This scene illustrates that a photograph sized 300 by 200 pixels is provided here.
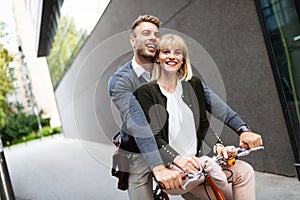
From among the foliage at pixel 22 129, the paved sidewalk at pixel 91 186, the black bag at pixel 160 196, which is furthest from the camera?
the foliage at pixel 22 129

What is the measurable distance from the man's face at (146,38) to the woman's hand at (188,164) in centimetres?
37

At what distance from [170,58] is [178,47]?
0.05 meters

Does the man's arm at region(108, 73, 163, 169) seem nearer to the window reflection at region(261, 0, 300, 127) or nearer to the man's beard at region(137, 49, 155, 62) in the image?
the man's beard at region(137, 49, 155, 62)

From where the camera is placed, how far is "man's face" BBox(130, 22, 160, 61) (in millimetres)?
1268

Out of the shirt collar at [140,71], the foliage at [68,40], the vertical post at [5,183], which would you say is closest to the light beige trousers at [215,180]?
the shirt collar at [140,71]

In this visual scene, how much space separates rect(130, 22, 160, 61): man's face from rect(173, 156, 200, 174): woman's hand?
0.37 m

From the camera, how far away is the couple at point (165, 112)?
122 cm

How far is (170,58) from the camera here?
4.09 ft

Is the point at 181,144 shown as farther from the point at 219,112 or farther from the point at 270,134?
the point at 270,134

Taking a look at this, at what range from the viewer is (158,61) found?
4.17 ft

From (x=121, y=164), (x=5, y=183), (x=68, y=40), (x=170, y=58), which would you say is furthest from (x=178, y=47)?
(x=68, y=40)

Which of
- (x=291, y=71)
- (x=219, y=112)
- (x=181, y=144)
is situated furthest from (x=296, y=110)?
(x=181, y=144)

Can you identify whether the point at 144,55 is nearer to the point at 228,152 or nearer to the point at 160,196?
the point at 228,152

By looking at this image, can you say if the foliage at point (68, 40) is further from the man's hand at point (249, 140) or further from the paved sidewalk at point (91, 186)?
the man's hand at point (249, 140)
